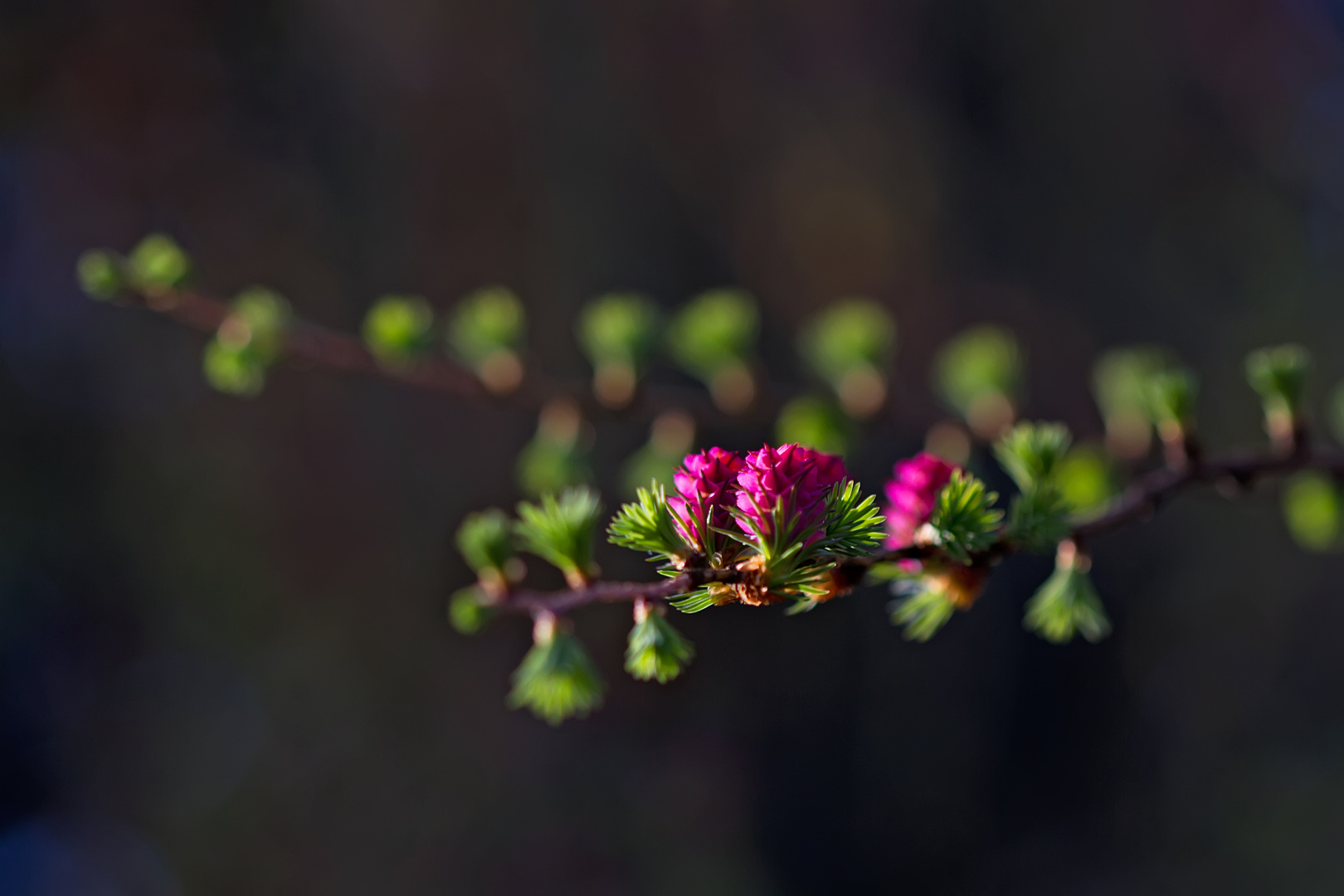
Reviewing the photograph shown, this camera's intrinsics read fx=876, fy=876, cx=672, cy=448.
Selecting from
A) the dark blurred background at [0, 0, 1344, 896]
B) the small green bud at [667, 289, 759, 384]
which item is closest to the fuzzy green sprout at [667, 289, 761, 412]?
the small green bud at [667, 289, 759, 384]

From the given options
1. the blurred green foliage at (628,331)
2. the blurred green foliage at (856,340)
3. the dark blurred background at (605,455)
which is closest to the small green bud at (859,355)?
the blurred green foliage at (856,340)

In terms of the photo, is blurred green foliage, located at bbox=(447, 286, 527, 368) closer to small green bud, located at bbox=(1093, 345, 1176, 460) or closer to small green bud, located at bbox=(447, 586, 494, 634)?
small green bud, located at bbox=(447, 586, 494, 634)

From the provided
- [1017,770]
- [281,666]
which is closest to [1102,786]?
[1017,770]

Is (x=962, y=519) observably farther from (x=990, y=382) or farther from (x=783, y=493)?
(x=990, y=382)

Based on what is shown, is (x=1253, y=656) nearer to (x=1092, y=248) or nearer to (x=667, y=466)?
(x=1092, y=248)

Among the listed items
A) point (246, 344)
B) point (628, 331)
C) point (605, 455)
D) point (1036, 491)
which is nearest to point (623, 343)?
point (628, 331)

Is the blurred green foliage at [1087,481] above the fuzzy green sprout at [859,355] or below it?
below

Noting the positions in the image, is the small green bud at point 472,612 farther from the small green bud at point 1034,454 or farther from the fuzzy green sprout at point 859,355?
the fuzzy green sprout at point 859,355
